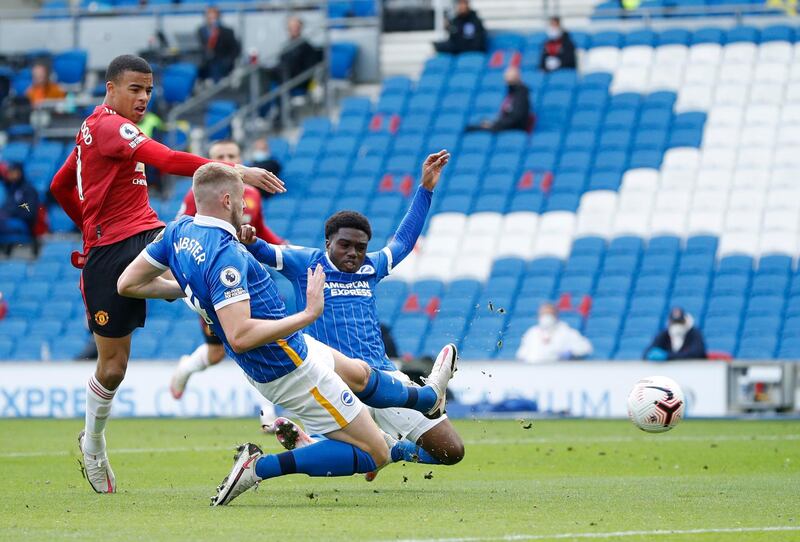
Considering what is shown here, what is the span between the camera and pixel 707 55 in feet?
78.9

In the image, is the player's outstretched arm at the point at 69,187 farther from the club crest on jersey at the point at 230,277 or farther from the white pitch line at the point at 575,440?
the white pitch line at the point at 575,440

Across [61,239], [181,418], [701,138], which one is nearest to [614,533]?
[181,418]

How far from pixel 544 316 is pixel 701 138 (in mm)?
5646

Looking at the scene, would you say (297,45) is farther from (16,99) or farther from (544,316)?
(544,316)

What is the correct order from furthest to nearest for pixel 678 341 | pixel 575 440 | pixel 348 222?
pixel 678 341, pixel 575 440, pixel 348 222

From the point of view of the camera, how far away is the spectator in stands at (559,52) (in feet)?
79.4

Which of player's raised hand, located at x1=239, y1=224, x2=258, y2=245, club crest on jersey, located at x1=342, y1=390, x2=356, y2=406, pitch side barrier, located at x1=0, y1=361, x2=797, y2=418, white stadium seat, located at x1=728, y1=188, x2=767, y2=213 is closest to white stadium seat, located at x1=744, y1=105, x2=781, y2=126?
white stadium seat, located at x1=728, y1=188, x2=767, y2=213

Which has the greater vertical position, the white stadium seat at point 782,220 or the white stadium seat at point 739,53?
the white stadium seat at point 739,53

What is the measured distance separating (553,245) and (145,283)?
1413cm

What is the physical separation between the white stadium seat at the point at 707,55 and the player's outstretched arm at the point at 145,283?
17319 mm

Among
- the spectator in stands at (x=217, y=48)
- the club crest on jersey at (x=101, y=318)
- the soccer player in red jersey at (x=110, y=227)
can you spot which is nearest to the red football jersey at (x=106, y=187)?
the soccer player in red jersey at (x=110, y=227)

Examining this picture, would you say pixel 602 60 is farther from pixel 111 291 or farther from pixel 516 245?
pixel 111 291

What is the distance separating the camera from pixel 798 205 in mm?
21141

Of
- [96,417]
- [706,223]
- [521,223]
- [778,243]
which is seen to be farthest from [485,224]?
[96,417]
